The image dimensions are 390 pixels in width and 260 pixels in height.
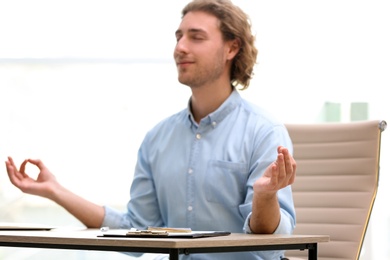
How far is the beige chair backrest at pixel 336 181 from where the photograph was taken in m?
2.52

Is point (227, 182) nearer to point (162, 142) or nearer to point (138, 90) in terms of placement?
point (162, 142)

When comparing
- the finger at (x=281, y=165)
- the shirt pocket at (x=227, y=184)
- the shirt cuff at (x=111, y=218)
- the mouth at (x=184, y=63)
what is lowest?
the shirt cuff at (x=111, y=218)

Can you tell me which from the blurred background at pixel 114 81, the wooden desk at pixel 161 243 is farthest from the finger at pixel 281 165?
the blurred background at pixel 114 81

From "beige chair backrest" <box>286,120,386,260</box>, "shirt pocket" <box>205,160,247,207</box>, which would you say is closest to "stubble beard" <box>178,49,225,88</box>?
"shirt pocket" <box>205,160,247,207</box>

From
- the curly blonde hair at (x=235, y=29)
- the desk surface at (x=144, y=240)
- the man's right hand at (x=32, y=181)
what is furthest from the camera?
the curly blonde hair at (x=235, y=29)

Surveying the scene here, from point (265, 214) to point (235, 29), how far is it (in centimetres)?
75

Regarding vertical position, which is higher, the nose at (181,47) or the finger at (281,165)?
the nose at (181,47)

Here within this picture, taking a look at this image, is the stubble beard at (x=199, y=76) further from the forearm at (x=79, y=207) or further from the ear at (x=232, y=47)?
the forearm at (x=79, y=207)

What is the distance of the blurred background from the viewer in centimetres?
381

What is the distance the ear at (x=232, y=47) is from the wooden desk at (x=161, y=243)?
82 centimetres

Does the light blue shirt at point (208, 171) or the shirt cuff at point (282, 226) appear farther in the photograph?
the light blue shirt at point (208, 171)

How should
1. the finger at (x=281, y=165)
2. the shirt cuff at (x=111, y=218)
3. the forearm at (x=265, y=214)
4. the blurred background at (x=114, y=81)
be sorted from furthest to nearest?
the blurred background at (x=114, y=81) < the shirt cuff at (x=111, y=218) < the forearm at (x=265, y=214) < the finger at (x=281, y=165)

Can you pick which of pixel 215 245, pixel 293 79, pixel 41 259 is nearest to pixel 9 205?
pixel 41 259

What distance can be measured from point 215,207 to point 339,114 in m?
1.72
